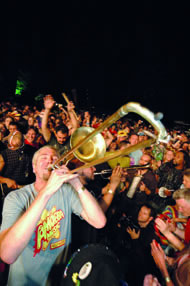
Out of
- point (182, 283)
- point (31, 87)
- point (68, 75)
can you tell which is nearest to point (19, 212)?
point (182, 283)

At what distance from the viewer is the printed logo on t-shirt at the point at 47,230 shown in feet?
4.83

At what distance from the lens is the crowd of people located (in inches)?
52.5

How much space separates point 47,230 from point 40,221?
122mm

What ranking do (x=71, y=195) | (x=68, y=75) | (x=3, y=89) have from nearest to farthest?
(x=71, y=195) < (x=3, y=89) < (x=68, y=75)

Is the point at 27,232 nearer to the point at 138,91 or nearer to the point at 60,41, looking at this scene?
the point at 60,41

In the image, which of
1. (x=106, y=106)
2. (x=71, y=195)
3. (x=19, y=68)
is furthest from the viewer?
(x=106, y=106)

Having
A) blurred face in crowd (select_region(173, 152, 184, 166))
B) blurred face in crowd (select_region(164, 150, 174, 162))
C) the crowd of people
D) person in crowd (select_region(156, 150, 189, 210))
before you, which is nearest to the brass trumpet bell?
the crowd of people

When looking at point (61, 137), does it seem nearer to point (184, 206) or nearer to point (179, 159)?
point (184, 206)

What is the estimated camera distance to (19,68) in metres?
16.4

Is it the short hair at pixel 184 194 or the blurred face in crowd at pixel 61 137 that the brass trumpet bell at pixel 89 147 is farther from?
the blurred face in crowd at pixel 61 137

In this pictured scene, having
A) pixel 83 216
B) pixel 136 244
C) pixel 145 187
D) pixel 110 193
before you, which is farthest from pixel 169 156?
pixel 83 216

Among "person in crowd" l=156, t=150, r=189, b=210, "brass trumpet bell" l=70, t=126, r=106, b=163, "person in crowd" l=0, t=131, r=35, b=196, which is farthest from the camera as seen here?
"person in crowd" l=156, t=150, r=189, b=210

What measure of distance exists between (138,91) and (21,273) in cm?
2309

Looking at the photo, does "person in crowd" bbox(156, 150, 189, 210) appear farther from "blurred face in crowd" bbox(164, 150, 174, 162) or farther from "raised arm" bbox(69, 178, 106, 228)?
"raised arm" bbox(69, 178, 106, 228)
